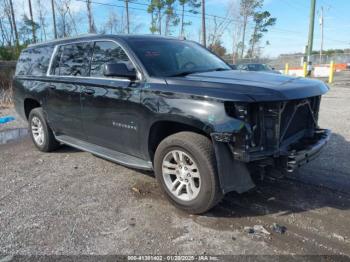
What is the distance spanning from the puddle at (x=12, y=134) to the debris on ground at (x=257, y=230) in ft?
19.3

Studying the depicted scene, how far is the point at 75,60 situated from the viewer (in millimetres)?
4863

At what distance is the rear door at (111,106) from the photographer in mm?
3904

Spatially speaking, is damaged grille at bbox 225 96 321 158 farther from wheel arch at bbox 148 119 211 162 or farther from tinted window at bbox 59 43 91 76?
tinted window at bbox 59 43 91 76

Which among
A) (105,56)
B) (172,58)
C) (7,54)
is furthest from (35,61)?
(7,54)

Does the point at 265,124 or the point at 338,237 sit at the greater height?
the point at 265,124

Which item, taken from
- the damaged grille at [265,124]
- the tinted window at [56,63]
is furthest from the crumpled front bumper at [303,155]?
the tinted window at [56,63]

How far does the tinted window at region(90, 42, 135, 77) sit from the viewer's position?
13.5 ft

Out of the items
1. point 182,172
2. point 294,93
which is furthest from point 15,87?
point 294,93

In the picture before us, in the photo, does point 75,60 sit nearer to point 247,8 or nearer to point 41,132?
point 41,132

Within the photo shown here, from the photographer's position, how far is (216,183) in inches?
127

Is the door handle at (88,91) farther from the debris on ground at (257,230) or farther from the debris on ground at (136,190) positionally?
the debris on ground at (257,230)

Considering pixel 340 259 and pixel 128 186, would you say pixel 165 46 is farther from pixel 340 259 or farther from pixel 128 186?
pixel 340 259

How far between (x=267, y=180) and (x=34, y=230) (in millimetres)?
2964

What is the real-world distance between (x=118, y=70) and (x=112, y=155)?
123 cm
